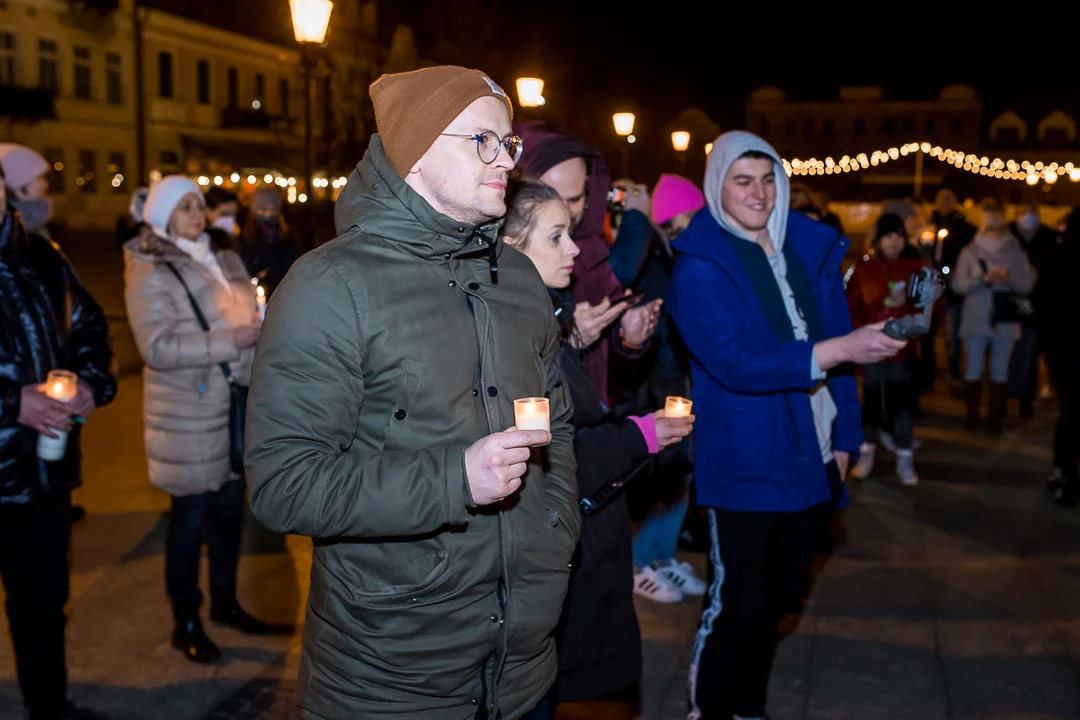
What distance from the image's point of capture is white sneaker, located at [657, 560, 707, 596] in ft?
19.6

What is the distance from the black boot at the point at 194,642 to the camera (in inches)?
194

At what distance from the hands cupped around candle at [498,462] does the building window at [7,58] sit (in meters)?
42.1

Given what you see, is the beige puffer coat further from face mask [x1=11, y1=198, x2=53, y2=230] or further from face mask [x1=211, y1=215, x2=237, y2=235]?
face mask [x1=211, y1=215, x2=237, y2=235]

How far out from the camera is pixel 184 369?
5.01 meters

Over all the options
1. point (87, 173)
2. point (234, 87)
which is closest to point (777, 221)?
point (87, 173)

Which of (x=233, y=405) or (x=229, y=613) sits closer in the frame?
(x=233, y=405)

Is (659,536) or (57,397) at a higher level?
(57,397)

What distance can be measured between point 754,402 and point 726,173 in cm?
89

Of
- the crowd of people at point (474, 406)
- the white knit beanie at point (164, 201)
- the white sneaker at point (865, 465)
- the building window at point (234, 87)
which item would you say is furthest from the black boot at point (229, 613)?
the building window at point (234, 87)

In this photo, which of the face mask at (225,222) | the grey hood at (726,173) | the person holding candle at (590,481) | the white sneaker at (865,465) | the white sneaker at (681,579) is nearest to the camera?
the person holding candle at (590,481)

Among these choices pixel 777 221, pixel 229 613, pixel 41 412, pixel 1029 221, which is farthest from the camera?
pixel 1029 221

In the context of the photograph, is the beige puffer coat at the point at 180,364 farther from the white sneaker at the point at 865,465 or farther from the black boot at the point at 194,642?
the white sneaker at the point at 865,465

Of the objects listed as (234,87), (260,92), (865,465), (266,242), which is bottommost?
(865,465)

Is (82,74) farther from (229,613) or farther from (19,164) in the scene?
(229,613)
